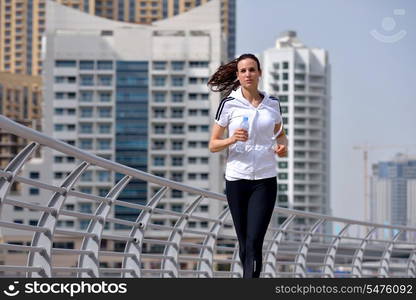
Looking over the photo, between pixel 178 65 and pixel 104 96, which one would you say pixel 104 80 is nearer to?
pixel 104 96

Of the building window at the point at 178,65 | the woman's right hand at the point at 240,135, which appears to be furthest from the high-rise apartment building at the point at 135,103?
the woman's right hand at the point at 240,135

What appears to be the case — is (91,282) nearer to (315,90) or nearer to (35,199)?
(35,199)

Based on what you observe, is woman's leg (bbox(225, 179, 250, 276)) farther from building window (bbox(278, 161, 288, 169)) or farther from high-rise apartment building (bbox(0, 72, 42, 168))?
high-rise apartment building (bbox(0, 72, 42, 168))

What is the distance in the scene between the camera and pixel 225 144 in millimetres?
7102

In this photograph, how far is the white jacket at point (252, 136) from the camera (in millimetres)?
7199

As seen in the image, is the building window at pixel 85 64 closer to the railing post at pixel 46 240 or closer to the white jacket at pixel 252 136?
the white jacket at pixel 252 136

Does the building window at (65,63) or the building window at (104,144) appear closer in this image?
the building window at (65,63)

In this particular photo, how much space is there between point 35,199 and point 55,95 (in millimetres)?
13373

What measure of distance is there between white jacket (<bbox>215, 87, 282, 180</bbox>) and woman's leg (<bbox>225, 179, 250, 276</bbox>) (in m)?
0.05

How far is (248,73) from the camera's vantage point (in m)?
7.14

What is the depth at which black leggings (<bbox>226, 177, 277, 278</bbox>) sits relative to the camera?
23.4 feet

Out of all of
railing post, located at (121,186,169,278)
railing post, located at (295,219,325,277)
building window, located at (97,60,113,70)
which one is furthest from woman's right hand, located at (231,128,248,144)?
building window, located at (97,60,113,70)

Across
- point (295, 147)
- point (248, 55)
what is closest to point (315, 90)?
point (295, 147)

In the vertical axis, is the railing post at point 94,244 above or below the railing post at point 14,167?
→ below
